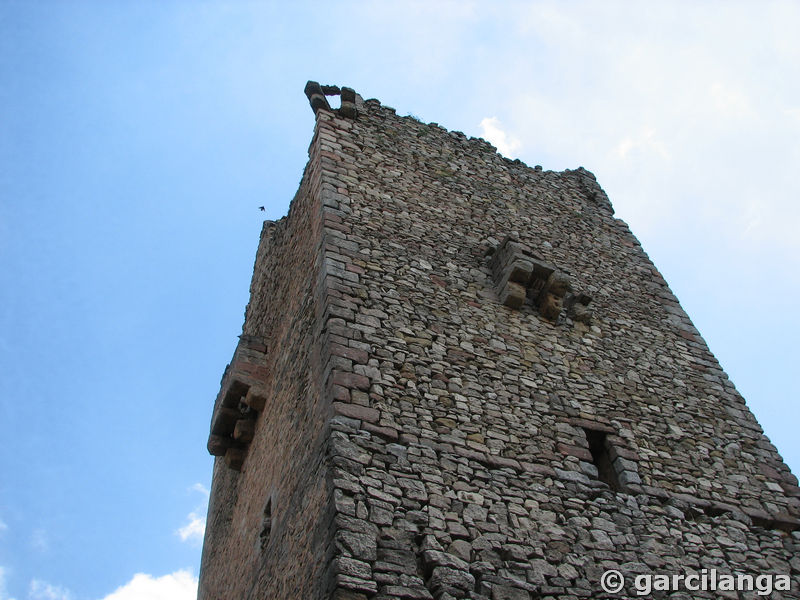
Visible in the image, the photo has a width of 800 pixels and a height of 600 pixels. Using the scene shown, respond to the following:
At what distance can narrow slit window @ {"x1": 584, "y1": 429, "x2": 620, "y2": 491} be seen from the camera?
649cm

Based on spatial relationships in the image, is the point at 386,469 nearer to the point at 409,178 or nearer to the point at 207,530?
the point at 409,178

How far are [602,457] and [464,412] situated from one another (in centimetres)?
148

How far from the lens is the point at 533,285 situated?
8.02 m

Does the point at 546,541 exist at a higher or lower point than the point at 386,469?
lower

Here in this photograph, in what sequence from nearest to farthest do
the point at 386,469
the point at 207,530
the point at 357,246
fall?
the point at 386,469 < the point at 357,246 < the point at 207,530

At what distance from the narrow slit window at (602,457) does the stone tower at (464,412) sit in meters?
0.02

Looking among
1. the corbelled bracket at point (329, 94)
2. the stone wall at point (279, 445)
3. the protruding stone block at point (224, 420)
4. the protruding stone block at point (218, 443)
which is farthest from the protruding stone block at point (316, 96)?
the protruding stone block at point (218, 443)

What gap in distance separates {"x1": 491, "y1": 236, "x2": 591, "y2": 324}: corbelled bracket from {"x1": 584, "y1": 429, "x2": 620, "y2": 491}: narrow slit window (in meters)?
1.54

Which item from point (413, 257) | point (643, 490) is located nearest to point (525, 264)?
point (413, 257)

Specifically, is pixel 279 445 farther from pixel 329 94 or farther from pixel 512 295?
pixel 329 94

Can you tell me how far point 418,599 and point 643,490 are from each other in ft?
8.60

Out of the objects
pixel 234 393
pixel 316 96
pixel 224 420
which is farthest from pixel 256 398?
pixel 316 96

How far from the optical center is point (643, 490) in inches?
249

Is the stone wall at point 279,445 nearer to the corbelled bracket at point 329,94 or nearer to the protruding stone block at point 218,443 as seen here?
the protruding stone block at point 218,443
